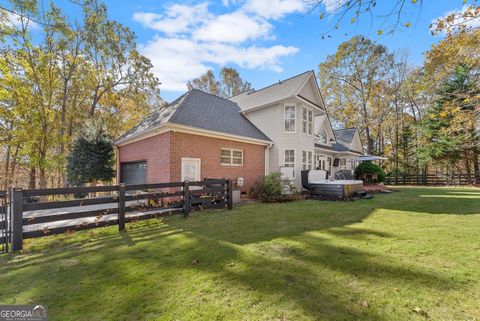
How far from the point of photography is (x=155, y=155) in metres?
10.4

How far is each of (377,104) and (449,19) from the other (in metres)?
27.5

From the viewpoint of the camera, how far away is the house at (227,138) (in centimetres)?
979

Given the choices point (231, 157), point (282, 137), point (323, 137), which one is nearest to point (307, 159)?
point (282, 137)

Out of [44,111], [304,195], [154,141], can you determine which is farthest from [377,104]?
[44,111]

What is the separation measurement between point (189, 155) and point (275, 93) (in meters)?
7.87

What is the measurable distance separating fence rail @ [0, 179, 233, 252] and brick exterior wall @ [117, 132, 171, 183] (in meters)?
2.32

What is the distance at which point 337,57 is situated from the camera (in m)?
28.9

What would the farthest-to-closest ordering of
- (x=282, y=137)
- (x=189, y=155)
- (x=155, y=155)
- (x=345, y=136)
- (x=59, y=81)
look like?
(x=345, y=136), (x=59, y=81), (x=282, y=137), (x=155, y=155), (x=189, y=155)

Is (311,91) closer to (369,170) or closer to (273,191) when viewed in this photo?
(273,191)

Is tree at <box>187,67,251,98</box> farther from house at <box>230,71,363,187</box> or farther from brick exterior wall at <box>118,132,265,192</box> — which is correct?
brick exterior wall at <box>118,132,265,192</box>

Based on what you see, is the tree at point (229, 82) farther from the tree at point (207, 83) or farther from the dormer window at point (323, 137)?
the dormer window at point (323, 137)

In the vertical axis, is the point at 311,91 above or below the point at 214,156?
above

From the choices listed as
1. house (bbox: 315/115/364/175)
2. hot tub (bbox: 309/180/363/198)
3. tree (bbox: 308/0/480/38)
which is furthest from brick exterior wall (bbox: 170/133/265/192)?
tree (bbox: 308/0/480/38)

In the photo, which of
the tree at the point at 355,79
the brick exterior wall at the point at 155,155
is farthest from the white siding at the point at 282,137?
the tree at the point at 355,79
